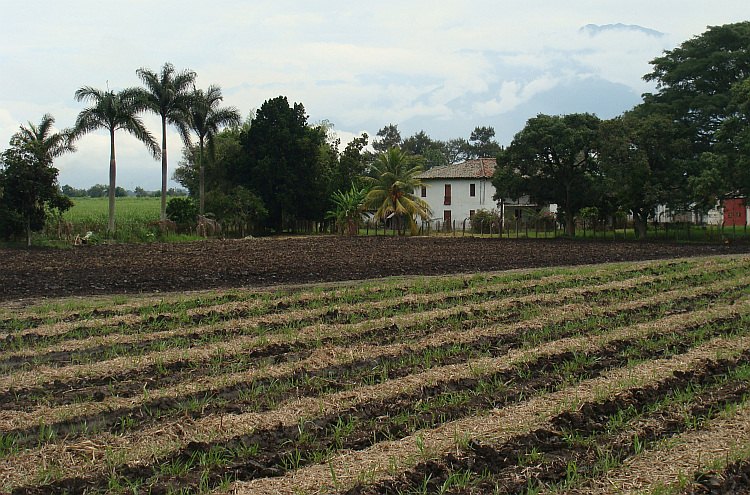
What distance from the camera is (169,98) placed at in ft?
125

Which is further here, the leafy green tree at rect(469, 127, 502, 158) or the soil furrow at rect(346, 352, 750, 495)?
the leafy green tree at rect(469, 127, 502, 158)

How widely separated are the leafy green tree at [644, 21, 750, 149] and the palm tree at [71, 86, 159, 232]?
3144 centimetres

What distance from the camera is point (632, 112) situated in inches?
1553

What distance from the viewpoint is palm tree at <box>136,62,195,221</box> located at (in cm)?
3741

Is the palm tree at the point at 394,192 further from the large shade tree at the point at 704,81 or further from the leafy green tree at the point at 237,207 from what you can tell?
the large shade tree at the point at 704,81

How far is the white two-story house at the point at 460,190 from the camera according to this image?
57250 millimetres

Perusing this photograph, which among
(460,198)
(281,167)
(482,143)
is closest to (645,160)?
(281,167)

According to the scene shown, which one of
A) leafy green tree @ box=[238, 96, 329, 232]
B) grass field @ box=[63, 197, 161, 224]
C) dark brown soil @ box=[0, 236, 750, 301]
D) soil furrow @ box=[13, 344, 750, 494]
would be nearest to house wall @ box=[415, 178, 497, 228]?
leafy green tree @ box=[238, 96, 329, 232]

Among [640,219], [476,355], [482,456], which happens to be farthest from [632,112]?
[482,456]

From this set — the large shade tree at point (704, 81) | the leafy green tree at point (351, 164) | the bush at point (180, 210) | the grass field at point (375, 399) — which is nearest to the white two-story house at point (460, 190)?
the leafy green tree at point (351, 164)

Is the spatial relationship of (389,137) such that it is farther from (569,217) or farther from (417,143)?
(569,217)

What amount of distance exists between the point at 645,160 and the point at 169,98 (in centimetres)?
2890

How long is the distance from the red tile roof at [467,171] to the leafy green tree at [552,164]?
1858 centimetres

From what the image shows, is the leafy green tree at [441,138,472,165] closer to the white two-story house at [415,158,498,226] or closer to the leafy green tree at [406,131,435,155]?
the leafy green tree at [406,131,435,155]
